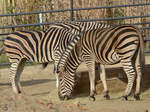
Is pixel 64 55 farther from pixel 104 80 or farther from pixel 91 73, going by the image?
pixel 104 80

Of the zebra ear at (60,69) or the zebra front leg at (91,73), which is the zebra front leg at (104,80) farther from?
the zebra ear at (60,69)

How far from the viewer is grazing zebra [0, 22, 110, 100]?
841 cm

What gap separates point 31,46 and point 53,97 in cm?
114

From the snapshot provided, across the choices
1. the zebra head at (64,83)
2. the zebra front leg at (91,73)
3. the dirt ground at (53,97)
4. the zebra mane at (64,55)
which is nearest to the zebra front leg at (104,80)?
the dirt ground at (53,97)

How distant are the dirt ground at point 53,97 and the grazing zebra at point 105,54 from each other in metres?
0.36

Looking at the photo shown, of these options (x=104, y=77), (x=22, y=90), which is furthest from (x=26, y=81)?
(x=104, y=77)

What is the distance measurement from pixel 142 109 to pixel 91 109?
2.47 ft

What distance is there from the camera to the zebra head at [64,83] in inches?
314

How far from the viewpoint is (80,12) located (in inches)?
520

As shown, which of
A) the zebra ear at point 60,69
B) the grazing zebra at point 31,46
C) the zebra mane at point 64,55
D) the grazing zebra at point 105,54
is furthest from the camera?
the grazing zebra at point 31,46

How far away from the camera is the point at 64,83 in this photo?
800 cm

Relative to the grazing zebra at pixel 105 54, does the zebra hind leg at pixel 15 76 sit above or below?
below

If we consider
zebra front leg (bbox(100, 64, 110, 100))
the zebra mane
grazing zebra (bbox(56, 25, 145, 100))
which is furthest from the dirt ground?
the zebra mane

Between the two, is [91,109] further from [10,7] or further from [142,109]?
[10,7]
